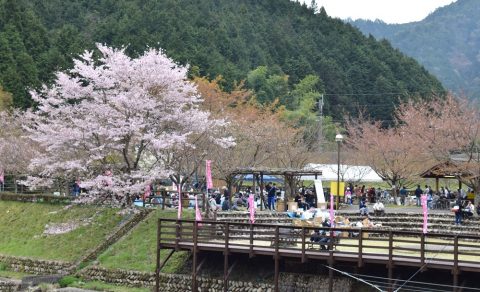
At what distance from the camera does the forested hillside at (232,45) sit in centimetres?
6812

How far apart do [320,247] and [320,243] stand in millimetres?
1349

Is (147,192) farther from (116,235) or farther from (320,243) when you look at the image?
(320,243)

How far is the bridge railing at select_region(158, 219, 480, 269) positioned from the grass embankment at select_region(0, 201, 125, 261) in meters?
6.02

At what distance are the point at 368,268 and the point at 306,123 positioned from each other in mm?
45483

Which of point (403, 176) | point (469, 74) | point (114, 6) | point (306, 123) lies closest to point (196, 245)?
point (403, 176)

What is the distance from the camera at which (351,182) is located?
49188mm

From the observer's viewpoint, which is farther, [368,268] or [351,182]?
[351,182]

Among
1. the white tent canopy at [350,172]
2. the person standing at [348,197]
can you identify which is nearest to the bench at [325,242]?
the person standing at [348,197]

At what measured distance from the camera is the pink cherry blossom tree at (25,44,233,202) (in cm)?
3069

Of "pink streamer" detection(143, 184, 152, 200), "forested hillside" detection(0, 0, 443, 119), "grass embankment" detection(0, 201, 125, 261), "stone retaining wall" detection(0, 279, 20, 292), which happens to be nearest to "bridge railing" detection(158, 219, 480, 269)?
"pink streamer" detection(143, 184, 152, 200)

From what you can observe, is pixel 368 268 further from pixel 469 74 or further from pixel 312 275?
pixel 469 74

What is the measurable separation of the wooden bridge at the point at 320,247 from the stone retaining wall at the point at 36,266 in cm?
445

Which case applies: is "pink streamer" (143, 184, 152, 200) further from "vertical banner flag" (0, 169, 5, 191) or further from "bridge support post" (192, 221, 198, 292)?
"vertical banner flag" (0, 169, 5, 191)

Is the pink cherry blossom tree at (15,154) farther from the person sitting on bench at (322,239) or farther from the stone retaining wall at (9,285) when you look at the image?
the person sitting on bench at (322,239)
